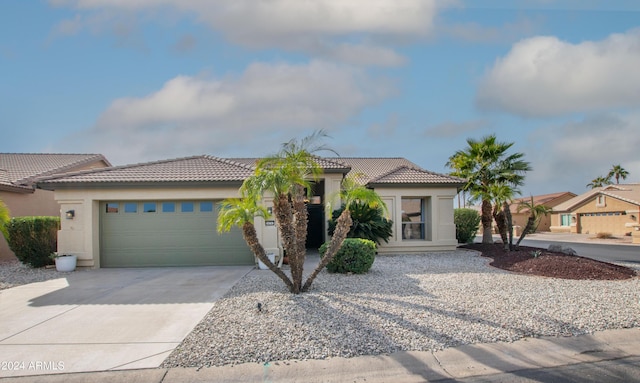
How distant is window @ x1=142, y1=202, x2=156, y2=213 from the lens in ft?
44.8

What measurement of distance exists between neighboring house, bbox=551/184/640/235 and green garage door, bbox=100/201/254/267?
26830 millimetres

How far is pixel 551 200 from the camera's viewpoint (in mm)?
50125

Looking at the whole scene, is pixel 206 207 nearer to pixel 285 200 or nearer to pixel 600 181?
pixel 285 200

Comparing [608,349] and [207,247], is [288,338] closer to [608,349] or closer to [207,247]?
[608,349]

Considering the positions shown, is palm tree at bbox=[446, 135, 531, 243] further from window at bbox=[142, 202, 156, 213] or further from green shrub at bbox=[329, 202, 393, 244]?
window at bbox=[142, 202, 156, 213]

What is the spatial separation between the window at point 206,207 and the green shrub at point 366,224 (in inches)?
181

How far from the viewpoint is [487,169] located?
1747cm

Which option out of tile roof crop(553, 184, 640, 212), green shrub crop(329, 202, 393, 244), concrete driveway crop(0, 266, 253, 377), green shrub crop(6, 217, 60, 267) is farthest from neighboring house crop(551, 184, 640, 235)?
green shrub crop(6, 217, 60, 267)

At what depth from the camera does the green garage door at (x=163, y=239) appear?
13547 mm

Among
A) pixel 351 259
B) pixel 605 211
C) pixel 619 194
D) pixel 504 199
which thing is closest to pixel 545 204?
pixel 605 211

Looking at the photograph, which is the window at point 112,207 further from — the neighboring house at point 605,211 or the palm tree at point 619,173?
the palm tree at point 619,173

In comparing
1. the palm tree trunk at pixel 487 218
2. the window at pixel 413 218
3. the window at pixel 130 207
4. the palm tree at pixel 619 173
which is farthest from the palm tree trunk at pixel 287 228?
the palm tree at pixel 619 173

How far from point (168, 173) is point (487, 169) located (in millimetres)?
13276

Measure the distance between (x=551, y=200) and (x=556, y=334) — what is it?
51.0 metres
